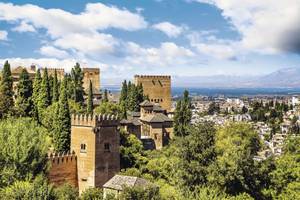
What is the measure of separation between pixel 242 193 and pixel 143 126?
30.4 m

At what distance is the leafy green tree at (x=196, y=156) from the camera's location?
33375 mm

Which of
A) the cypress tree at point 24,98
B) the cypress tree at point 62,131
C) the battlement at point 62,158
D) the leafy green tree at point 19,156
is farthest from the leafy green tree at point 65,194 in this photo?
the cypress tree at point 24,98

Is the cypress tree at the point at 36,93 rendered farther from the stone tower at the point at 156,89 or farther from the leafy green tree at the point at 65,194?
the stone tower at the point at 156,89

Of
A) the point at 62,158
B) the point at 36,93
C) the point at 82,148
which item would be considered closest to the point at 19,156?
the point at 62,158

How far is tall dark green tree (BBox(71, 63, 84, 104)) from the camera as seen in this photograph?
61625 millimetres

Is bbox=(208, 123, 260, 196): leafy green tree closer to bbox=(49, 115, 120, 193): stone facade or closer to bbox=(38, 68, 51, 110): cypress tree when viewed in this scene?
bbox=(49, 115, 120, 193): stone facade

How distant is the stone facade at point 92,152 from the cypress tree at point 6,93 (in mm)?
13806

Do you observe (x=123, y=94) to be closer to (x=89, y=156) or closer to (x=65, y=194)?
(x=89, y=156)

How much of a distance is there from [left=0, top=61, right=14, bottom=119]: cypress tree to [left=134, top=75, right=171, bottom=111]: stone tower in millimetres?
31975

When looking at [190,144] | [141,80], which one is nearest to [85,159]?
[190,144]

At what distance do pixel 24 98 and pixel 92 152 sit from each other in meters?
17.7

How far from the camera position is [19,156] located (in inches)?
1352

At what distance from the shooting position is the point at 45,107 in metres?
→ 54.6

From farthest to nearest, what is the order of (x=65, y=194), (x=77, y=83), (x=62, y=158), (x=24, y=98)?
(x=77, y=83) → (x=24, y=98) → (x=62, y=158) → (x=65, y=194)
